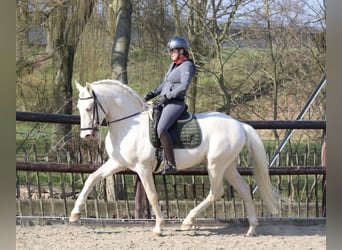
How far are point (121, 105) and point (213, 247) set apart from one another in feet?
4.98

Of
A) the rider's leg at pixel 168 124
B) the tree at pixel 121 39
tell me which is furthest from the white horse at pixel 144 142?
the tree at pixel 121 39

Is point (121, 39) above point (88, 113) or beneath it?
above

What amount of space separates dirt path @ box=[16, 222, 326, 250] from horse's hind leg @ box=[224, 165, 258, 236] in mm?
128

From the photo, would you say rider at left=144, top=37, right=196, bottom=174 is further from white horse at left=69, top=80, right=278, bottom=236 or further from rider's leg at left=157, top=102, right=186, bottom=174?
white horse at left=69, top=80, right=278, bottom=236

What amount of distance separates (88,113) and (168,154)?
793 millimetres

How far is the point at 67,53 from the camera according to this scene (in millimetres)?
8875

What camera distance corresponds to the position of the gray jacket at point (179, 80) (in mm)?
5477

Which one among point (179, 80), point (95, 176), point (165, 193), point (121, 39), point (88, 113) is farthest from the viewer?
point (121, 39)

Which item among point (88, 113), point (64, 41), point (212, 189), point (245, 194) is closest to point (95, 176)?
point (88, 113)

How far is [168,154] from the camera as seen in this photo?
18.2 ft

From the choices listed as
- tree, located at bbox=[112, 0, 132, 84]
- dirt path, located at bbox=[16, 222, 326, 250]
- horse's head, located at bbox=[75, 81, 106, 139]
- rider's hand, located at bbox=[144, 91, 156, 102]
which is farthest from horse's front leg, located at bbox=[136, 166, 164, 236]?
tree, located at bbox=[112, 0, 132, 84]

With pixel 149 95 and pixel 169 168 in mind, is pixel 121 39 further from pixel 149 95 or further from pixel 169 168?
pixel 169 168

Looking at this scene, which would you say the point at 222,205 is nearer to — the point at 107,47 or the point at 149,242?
the point at 149,242
